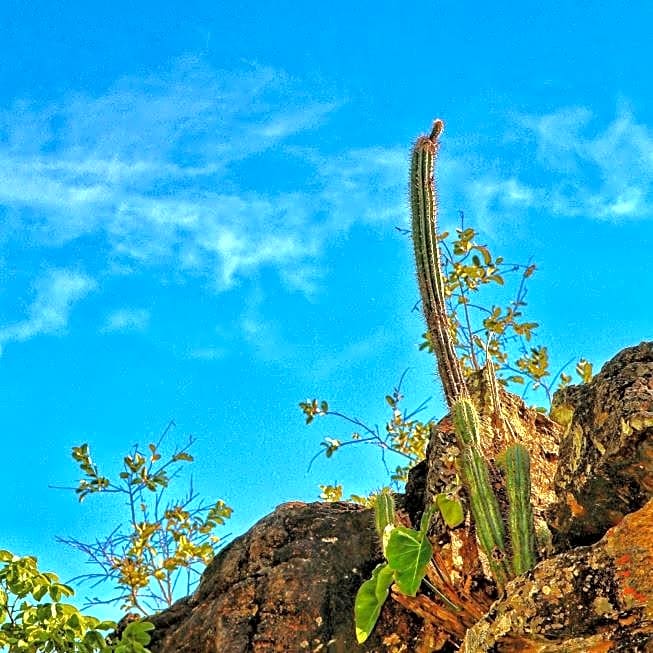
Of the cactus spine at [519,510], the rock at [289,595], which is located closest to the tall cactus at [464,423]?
the cactus spine at [519,510]

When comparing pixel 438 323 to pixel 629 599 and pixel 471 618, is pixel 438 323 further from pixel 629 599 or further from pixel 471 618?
pixel 629 599

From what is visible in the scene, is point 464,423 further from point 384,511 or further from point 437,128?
point 437,128

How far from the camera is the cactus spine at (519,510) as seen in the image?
15.3 ft

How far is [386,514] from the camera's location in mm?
4977

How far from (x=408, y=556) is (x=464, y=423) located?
78cm

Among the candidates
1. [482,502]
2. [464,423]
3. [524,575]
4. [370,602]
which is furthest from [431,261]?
[524,575]

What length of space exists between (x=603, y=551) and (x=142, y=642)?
9.95 feet

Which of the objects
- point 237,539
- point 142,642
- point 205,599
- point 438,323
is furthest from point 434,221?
point 142,642

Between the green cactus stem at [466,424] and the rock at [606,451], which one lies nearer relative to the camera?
the rock at [606,451]

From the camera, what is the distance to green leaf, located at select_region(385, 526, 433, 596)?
4551 mm

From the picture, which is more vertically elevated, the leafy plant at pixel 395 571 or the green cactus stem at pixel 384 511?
the green cactus stem at pixel 384 511

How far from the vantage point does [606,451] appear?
13.1 ft

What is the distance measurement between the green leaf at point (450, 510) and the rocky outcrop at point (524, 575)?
0.20m

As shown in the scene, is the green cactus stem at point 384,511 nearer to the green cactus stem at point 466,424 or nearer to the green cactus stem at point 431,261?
the green cactus stem at point 466,424
